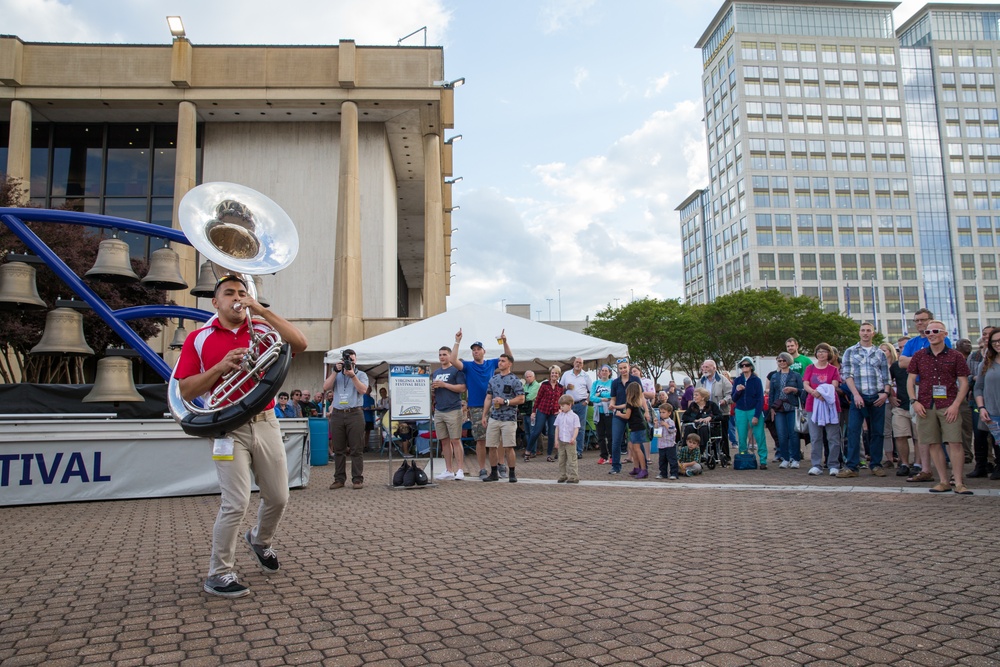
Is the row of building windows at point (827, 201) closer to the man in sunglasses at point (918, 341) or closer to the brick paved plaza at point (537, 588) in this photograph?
the man in sunglasses at point (918, 341)

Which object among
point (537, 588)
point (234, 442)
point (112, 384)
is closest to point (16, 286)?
point (112, 384)

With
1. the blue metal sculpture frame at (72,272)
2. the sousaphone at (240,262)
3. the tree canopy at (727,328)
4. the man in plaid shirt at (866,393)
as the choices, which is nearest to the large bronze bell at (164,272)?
the blue metal sculpture frame at (72,272)

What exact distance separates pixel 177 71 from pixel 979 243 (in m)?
122

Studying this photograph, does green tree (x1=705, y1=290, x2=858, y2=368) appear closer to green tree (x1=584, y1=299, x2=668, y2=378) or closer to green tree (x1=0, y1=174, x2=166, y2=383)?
green tree (x1=584, y1=299, x2=668, y2=378)

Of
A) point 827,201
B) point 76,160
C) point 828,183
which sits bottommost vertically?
point 76,160

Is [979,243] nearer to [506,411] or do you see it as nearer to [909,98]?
[909,98]

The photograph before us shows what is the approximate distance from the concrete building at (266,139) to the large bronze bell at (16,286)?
1982 centimetres

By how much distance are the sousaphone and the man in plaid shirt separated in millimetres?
8175

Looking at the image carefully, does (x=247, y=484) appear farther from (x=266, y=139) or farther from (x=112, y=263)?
(x=266, y=139)

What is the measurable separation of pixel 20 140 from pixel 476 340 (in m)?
25.4

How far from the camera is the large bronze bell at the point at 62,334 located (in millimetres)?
9219

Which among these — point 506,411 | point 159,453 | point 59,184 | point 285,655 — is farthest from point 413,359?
point 59,184

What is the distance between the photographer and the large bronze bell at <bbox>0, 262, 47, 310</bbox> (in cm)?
894

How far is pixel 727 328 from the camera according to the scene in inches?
2094
